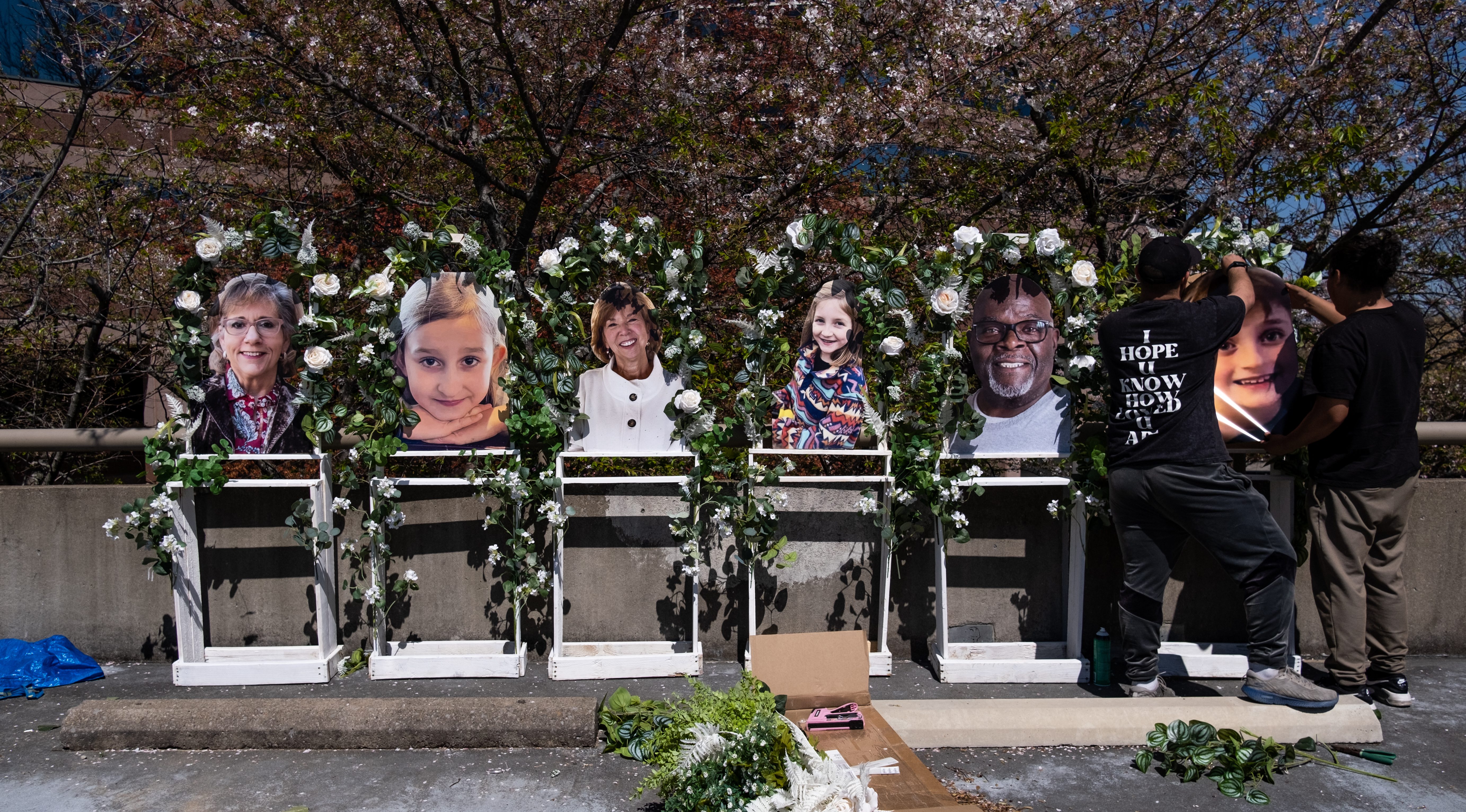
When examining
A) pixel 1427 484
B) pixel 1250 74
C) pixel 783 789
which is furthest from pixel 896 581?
pixel 1250 74

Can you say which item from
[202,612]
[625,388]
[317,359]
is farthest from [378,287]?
[202,612]

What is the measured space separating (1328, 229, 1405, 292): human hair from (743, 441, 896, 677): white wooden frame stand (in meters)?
2.19

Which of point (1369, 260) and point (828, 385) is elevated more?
point (1369, 260)

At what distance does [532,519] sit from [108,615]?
7.56 feet

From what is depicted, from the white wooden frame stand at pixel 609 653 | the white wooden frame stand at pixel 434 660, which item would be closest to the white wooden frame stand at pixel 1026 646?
the white wooden frame stand at pixel 609 653

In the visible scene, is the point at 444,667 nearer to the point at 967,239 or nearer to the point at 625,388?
the point at 625,388

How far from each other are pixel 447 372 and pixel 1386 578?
4474mm

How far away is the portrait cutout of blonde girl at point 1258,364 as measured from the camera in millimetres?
4195

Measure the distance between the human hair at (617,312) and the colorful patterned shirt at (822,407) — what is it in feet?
2.24

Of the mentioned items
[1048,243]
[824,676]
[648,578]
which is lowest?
[824,676]

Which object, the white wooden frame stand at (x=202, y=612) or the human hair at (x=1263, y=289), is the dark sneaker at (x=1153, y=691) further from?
the white wooden frame stand at (x=202, y=612)

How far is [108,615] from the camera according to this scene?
4.62 meters

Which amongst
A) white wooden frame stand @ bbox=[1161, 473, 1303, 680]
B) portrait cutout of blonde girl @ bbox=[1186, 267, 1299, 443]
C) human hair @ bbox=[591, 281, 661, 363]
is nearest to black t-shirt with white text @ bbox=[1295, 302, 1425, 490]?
portrait cutout of blonde girl @ bbox=[1186, 267, 1299, 443]

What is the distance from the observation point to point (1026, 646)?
441 centimetres
